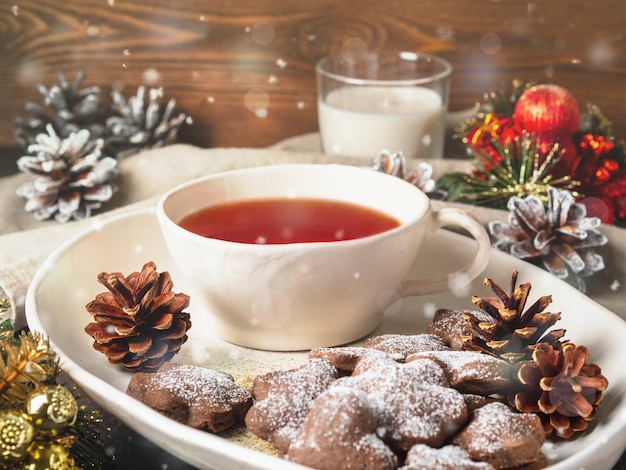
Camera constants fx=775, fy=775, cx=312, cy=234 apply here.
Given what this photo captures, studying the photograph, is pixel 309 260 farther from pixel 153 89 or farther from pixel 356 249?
pixel 153 89

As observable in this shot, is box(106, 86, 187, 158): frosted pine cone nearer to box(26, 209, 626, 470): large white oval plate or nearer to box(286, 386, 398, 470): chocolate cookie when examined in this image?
box(26, 209, 626, 470): large white oval plate

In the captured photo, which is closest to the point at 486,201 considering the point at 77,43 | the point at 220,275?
the point at 220,275

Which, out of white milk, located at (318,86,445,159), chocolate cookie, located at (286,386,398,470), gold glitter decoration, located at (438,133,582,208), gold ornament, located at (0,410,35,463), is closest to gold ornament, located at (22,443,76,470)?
gold ornament, located at (0,410,35,463)

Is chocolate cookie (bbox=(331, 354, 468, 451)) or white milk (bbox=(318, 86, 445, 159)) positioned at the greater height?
chocolate cookie (bbox=(331, 354, 468, 451))

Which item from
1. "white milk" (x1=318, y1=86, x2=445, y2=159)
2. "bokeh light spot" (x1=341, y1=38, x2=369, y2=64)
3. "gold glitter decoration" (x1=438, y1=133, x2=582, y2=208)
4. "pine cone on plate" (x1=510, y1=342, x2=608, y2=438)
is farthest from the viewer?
"bokeh light spot" (x1=341, y1=38, x2=369, y2=64)

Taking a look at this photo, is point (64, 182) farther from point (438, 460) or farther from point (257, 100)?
point (438, 460)

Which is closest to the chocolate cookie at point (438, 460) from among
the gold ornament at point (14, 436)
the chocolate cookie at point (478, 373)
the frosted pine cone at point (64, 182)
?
the chocolate cookie at point (478, 373)

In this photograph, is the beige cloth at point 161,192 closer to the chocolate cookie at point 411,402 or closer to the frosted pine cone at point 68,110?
the frosted pine cone at point 68,110
